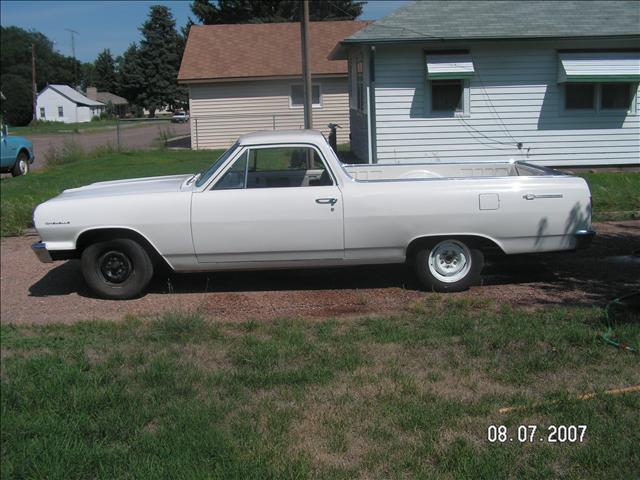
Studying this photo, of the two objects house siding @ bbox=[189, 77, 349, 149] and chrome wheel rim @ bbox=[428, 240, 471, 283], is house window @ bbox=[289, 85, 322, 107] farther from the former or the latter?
chrome wheel rim @ bbox=[428, 240, 471, 283]

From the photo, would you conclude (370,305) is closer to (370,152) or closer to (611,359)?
(611,359)

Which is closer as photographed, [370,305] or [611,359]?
[611,359]

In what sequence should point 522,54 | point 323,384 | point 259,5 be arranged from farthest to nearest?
point 259,5
point 522,54
point 323,384

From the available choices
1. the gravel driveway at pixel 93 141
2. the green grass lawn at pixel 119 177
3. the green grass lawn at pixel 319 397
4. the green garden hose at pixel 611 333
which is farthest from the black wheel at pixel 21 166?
the green garden hose at pixel 611 333

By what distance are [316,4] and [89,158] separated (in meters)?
29.4

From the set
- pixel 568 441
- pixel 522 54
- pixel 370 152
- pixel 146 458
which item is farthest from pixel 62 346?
pixel 522 54

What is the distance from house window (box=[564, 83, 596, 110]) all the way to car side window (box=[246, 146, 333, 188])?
1053 centimetres

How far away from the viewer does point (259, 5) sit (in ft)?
151

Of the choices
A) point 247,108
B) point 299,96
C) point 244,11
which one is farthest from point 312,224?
point 244,11

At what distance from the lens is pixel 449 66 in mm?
15086

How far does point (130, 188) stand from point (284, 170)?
5.09 ft

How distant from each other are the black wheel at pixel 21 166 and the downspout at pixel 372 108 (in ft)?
34.5

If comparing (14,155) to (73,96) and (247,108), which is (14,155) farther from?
(73,96)

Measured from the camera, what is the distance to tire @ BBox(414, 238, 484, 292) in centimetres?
682
